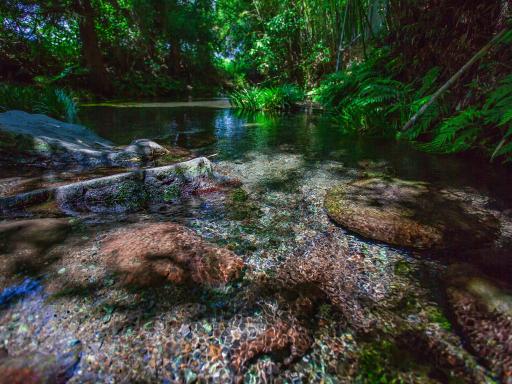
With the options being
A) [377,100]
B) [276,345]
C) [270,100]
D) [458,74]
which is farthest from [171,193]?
[270,100]

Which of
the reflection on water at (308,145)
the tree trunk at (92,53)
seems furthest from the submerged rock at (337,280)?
the tree trunk at (92,53)

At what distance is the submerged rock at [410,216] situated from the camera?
1.44 m

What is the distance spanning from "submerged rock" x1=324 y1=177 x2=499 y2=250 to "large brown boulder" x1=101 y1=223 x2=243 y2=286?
2.75 ft

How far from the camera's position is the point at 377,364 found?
799 millimetres

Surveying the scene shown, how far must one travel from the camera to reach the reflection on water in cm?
248

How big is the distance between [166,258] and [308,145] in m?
3.01

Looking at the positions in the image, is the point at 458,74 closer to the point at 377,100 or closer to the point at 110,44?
the point at 377,100

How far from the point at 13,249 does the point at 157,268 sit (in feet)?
2.25

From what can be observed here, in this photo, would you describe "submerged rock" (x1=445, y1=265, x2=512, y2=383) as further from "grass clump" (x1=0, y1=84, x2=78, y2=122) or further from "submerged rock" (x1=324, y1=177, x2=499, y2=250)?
"grass clump" (x1=0, y1=84, x2=78, y2=122)

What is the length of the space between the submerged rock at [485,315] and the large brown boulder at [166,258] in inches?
34.0

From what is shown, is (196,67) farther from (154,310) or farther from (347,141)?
(154,310)

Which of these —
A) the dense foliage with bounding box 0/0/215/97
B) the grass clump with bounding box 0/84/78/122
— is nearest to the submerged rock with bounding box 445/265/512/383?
the grass clump with bounding box 0/84/78/122

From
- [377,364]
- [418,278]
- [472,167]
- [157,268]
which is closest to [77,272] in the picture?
[157,268]

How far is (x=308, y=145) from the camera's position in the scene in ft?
12.4
